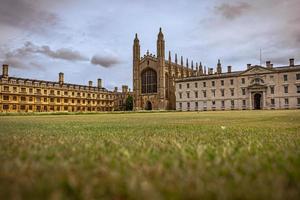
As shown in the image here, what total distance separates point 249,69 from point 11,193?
189ft

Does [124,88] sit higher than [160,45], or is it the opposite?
[160,45]

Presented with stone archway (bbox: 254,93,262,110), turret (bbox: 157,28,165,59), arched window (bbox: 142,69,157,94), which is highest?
turret (bbox: 157,28,165,59)

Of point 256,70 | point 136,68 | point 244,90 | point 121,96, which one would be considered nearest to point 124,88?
point 121,96

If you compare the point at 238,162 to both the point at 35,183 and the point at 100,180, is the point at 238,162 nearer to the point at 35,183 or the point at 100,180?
the point at 100,180

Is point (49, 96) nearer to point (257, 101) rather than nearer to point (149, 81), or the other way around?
point (149, 81)

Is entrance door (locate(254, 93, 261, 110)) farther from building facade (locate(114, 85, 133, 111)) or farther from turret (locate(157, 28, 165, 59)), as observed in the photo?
building facade (locate(114, 85, 133, 111))

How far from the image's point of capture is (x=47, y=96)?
65.8m

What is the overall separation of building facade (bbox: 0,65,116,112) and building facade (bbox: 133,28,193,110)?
20195 mm

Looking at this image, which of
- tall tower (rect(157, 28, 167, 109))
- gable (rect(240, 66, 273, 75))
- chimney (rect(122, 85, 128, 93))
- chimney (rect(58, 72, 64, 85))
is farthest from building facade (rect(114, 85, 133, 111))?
gable (rect(240, 66, 273, 75))

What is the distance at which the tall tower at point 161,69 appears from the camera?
199ft

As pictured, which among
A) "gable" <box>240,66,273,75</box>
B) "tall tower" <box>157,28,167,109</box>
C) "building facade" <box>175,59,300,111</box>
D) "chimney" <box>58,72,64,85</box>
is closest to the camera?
"building facade" <box>175,59,300,111</box>

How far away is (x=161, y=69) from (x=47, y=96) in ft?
103

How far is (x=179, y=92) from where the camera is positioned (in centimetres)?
6353

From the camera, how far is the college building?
5869 cm
